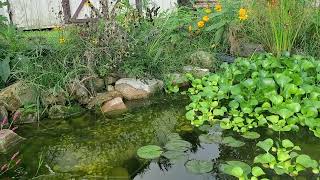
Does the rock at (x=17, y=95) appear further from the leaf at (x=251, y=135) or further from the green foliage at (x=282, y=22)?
the green foliage at (x=282, y=22)

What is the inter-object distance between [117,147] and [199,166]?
2.62 ft

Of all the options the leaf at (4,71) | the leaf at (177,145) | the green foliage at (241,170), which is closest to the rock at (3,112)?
the leaf at (4,71)

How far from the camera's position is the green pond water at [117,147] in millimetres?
2998

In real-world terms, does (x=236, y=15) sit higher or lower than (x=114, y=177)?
higher

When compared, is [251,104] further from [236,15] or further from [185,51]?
[236,15]

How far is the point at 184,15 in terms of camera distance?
6.12 m

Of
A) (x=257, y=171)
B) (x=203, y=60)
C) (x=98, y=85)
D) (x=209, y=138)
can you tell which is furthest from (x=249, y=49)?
(x=257, y=171)

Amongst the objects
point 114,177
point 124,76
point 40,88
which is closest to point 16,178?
point 114,177

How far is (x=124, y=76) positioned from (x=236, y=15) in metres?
1.94

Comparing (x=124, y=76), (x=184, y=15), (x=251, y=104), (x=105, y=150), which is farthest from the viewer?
(x=184, y=15)

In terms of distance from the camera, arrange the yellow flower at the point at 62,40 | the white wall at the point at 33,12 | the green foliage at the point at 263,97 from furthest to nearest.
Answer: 1. the white wall at the point at 33,12
2. the yellow flower at the point at 62,40
3. the green foliage at the point at 263,97

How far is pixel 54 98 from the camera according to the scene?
423cm

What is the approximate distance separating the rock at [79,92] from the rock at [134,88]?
39 centimetres

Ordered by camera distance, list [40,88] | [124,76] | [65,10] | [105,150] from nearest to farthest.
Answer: [105,150] → [40,88] → [124,76] → [65,10]
